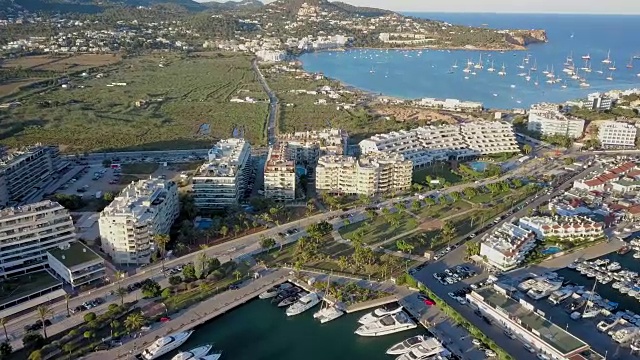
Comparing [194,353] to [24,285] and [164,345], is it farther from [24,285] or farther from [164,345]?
[24,285]

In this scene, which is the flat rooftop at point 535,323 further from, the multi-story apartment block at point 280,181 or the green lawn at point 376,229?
the multi-story apartment block at point 280,181

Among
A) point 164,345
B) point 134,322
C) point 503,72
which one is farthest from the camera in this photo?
point 503,72

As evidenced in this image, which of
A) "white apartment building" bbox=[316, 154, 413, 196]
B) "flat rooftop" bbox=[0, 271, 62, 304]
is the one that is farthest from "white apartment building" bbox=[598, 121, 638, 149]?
"flat rooftop" bbox=[0, 271, 62, 304]

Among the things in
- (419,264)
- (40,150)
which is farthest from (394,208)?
(40,150)

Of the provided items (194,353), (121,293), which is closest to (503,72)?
(121,293)

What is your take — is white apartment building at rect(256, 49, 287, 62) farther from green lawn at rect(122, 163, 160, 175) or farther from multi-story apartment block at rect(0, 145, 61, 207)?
multi-story apartment block at rect(0, 145, 61, 207)

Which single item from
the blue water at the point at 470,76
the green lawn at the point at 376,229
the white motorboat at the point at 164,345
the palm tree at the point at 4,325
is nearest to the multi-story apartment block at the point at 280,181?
the green lawn at the point at 376,229
